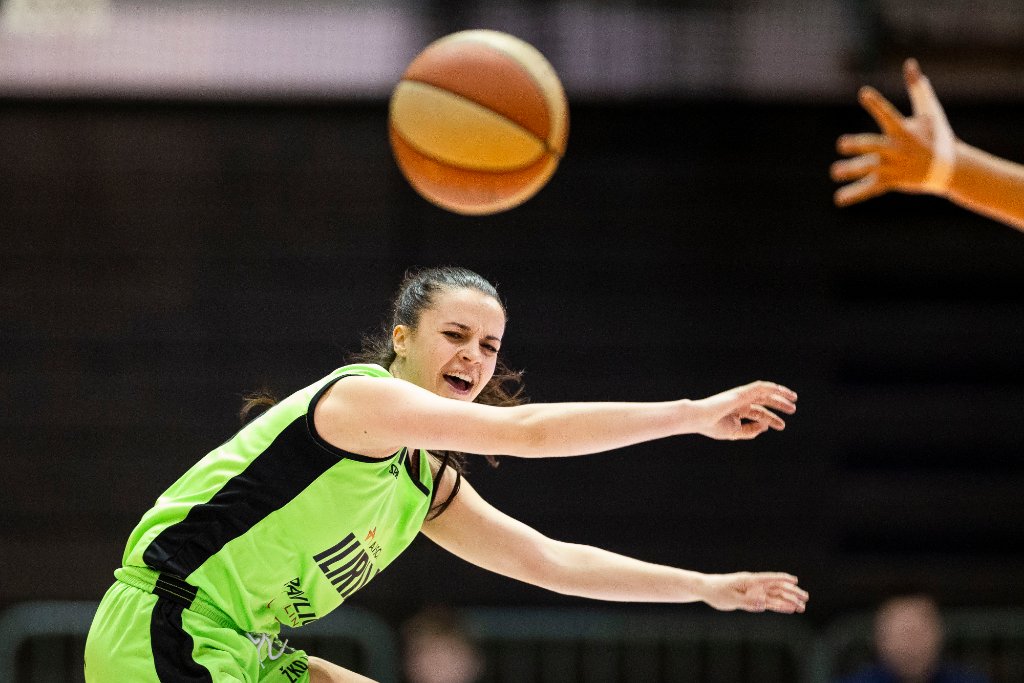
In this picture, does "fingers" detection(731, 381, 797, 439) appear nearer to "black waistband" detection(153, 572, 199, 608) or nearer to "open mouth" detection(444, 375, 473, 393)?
"open mouth" detection(444, 375, 473, 393)

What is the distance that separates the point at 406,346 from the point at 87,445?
5149 mm

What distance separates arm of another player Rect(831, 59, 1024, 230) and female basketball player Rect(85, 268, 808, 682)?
0.68m

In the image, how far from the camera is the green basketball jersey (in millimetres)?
3805

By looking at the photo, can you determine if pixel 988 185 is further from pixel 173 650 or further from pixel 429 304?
pixel 173 650

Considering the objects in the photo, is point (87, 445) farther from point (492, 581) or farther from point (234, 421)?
point (492, 581)

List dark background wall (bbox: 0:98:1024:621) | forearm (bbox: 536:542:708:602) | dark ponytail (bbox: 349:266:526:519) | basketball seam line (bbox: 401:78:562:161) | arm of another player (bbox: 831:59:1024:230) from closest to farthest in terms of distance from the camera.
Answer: arm of another player (bbox: 831:59:1024:230) < dark ponytail (bbox: 349:266:526:519) < forearm (bbox: 536:542:708:602) < basketball seam line (bbox: 401:78:562:161) < dark background wall (bbox: 0:98:1024:621)

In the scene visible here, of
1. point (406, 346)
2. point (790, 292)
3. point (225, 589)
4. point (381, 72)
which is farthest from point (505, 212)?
point (225, 589)

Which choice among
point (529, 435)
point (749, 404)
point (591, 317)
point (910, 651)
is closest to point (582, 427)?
point (529, 435)

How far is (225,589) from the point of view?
3832 millimetres

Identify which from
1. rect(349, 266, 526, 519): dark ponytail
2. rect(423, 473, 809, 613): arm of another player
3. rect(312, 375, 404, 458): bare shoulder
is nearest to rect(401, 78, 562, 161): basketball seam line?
rect(349, 266, 526, 519): dark ponytail

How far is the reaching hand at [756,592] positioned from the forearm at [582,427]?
1004 millimetres

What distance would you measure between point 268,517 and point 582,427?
3.14ft

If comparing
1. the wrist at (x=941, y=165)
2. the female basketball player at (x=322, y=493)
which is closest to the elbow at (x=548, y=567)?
the female basketball player at (x=322, y=493)

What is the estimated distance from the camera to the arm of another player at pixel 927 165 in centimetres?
347
